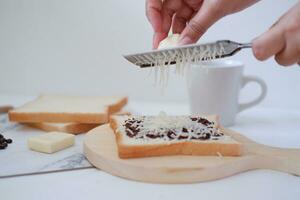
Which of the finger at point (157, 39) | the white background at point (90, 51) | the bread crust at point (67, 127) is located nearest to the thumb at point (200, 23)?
the finger at point (157, 39)

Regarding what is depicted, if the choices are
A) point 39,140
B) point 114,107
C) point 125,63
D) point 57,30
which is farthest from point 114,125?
point 57,30

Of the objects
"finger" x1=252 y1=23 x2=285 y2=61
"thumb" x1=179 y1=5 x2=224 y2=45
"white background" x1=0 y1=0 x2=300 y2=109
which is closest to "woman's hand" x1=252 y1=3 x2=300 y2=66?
"finger" x1=252 y1=23 x2=285 y2=61

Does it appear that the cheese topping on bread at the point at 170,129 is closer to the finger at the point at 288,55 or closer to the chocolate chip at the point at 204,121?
the chocolate chip at the point at 204,121

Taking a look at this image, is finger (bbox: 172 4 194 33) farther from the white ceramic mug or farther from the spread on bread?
the spread on bread

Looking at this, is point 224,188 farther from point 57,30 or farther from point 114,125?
point 57,30

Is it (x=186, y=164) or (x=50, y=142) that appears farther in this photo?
(x=50, y=142)

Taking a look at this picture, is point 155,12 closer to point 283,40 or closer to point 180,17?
point 180,17

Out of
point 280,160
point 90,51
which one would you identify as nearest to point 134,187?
point 280,160
